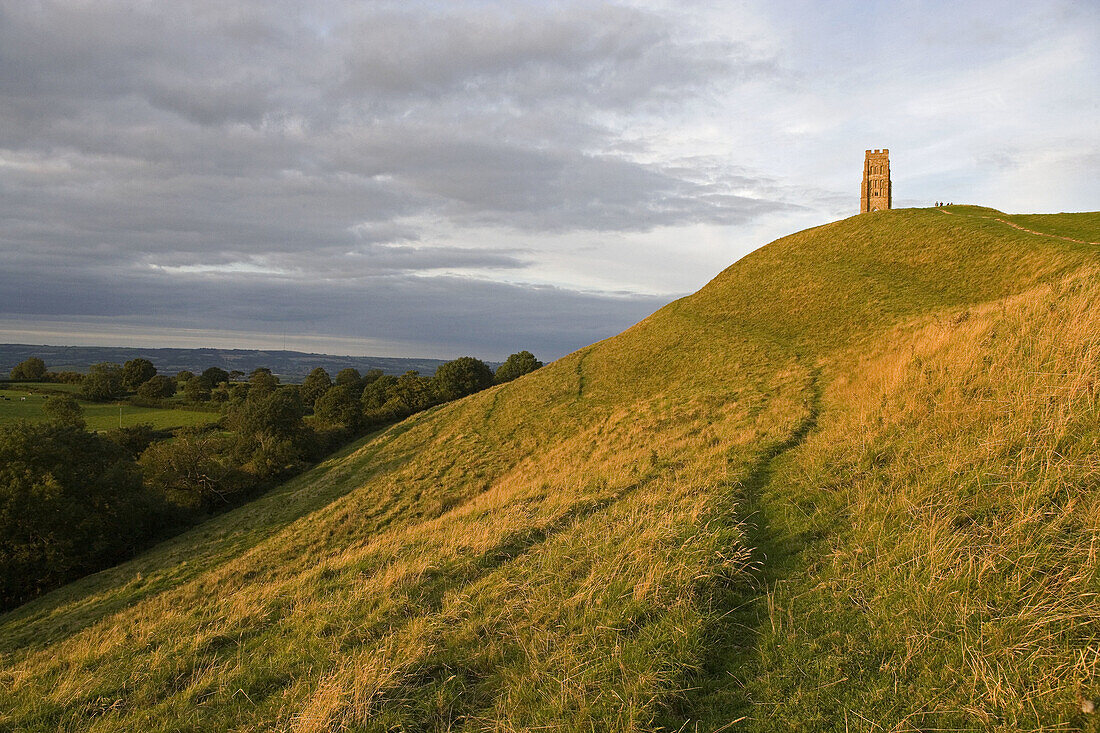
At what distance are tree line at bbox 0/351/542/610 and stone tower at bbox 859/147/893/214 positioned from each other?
61.3m

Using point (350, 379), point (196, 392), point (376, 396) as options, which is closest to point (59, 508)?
point (376, 396)

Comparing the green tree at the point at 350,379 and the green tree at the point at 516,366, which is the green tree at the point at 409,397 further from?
the green tree at the point at 350,379

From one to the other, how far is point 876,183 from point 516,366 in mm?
60129

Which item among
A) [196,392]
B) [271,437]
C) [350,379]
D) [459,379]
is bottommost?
[271,437]

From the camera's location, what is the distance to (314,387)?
292 feet

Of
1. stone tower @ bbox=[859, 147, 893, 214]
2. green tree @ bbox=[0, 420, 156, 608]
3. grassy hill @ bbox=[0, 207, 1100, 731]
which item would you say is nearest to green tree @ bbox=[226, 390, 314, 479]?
green tree @ bbox=[0, 420, 156, 608]

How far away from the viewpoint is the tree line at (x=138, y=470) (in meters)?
28.7

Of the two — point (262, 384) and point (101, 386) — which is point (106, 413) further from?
point (262, 384)

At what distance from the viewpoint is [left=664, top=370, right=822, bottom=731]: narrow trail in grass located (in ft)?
15.1

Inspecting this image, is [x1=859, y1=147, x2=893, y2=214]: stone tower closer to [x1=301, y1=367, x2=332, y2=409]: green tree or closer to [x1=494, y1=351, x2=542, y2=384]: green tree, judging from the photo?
[x1=494, y1=351, x2=542, y2=384]: green tree

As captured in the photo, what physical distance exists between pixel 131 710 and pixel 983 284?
4141 centimetres

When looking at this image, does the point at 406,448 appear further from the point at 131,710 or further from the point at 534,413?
the point at 131,710

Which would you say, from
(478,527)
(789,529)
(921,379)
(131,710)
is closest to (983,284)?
(921,379)

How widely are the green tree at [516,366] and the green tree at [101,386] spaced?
2764 inches
